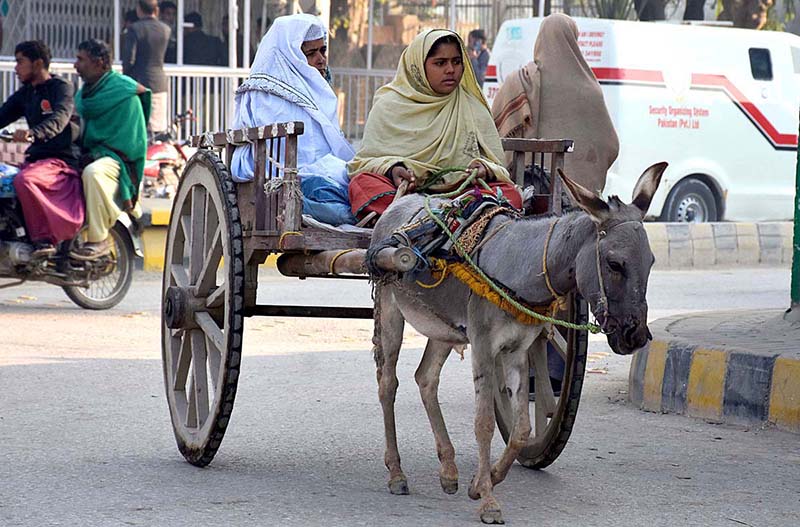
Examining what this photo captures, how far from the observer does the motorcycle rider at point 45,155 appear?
10.1 metres

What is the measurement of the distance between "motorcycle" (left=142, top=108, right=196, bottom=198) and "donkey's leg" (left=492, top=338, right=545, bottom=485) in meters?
10.2

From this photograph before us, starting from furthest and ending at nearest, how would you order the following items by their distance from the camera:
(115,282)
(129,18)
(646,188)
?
(129,18), (115,282), (646,188)

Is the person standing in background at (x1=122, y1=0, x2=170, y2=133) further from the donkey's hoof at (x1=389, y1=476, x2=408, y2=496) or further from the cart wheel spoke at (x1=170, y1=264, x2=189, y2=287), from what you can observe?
the donkey's hoof at (x1=389, y1=476, x2=408, y2=496)

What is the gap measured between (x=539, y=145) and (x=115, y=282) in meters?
5.77

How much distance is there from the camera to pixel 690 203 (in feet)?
55.2

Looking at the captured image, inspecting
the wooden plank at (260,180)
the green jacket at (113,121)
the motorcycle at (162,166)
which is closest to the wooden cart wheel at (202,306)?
the wooden plank at (260,180)

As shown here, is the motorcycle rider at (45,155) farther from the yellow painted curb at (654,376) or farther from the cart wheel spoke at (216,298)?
the yellow painted curb at (654,376)

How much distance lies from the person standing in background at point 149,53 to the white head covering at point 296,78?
9.88 metres

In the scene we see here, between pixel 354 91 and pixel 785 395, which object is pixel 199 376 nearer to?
pixel 785 395

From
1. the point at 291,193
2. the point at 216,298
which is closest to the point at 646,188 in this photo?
the point at 291,193

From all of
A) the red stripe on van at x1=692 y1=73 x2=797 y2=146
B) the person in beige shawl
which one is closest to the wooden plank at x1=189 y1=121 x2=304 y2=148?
the person in beige shawl

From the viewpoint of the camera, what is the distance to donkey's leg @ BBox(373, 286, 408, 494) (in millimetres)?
5297

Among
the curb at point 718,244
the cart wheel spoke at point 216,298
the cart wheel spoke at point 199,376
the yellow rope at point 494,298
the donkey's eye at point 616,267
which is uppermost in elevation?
the donkey's eye at point 616,267

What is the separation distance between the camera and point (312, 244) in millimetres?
5148
